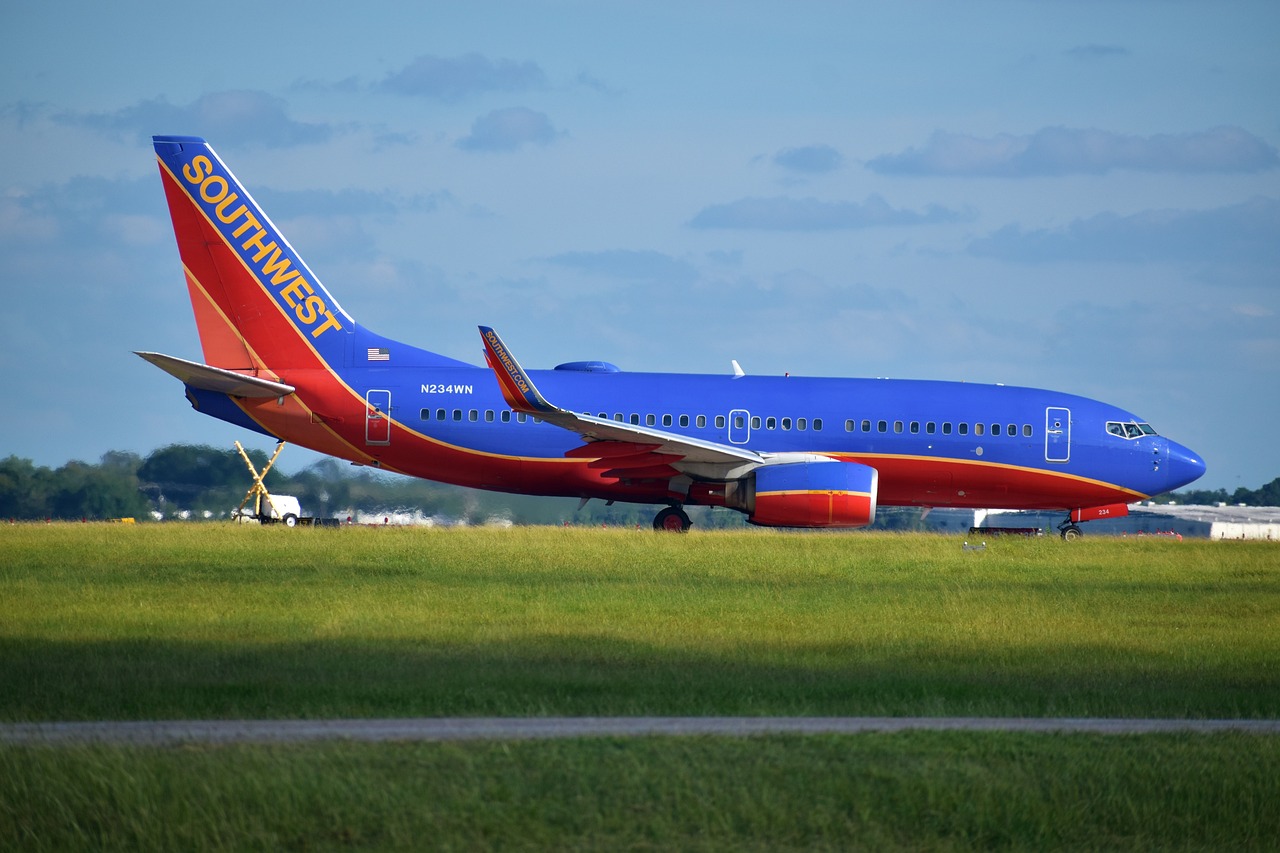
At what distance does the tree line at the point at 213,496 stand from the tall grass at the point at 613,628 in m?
7.85

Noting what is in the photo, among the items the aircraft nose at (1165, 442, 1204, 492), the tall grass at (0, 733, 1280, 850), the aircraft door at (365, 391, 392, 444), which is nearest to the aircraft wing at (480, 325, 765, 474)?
the aircraft door at (365, 391, 392, 444)

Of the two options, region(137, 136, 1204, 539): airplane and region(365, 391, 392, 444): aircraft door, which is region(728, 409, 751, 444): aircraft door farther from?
region(365, 391, 392, 444): aircraft door

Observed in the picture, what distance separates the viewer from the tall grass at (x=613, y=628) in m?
15.1

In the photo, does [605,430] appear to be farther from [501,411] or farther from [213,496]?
[213,496]

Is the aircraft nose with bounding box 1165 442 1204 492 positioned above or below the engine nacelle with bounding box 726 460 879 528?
above

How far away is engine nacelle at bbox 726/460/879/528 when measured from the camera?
3222 cm

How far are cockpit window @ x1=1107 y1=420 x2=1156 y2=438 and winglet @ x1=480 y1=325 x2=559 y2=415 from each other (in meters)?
13.8

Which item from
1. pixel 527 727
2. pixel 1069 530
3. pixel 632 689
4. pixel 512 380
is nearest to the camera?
pixel 527 727

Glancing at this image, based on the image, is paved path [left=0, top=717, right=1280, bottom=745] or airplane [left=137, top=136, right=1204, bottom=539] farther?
airplane [left=137, top=136, right=1204, bottom=539]

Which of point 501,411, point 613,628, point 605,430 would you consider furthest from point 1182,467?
point 613,628

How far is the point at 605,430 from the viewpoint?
3234cm

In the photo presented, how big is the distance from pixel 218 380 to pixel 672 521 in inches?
414

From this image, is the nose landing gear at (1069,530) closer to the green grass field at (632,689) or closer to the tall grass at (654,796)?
the green grass field at (632,689)

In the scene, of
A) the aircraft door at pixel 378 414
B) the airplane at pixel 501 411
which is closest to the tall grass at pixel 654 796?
the airplane at pixel 501 411
